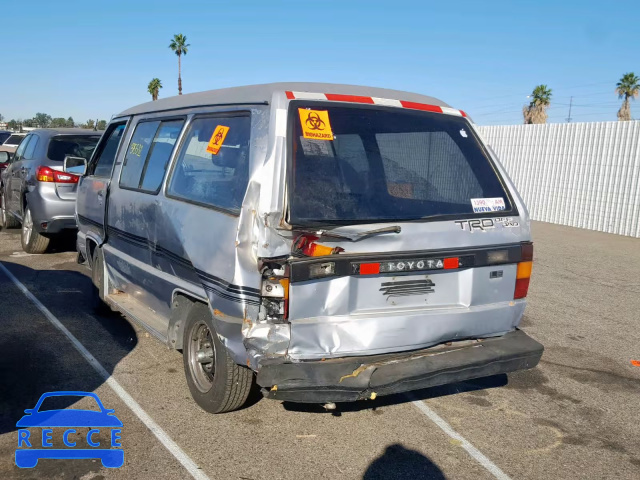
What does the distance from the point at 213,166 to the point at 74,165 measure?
3483 mm

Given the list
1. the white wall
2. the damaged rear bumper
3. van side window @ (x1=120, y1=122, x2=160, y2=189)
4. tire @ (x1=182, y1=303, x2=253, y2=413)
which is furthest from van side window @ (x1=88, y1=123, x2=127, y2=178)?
the white wall

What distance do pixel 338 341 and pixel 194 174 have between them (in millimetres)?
1575

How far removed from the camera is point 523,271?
4078mm

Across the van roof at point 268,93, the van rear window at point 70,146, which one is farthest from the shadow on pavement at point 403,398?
the van rear window at point 70,146

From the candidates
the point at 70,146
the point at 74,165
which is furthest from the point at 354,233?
the point at 70,146

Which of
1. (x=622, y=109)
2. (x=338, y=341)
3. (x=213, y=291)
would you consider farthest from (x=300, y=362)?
(x=622, y=109)

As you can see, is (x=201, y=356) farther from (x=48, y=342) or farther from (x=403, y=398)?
(x=48, y=342)

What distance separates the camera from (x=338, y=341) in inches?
138

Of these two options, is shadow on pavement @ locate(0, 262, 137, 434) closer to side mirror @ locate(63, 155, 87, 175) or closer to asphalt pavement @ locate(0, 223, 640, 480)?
asphalt pavement @ locate(0, 223, 640, 480)

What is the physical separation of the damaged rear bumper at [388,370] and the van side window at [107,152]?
3.37m

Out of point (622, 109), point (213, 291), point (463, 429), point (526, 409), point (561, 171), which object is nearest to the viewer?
point (213, 291)

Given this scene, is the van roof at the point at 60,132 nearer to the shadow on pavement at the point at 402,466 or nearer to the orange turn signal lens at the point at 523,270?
the orange turn signal lens at the point at 523,270

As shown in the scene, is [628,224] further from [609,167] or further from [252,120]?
[252,120]

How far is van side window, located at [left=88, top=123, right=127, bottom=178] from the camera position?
6008 mm
